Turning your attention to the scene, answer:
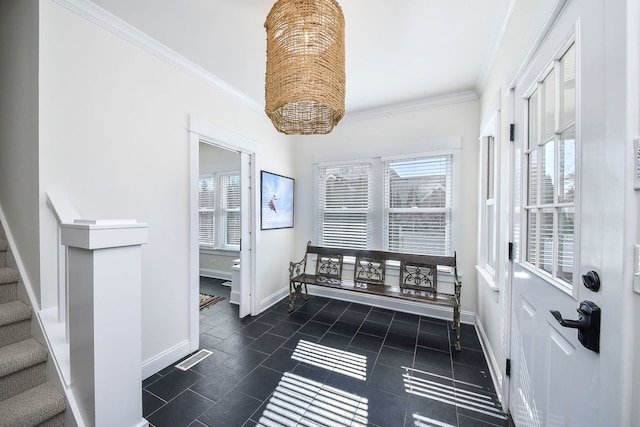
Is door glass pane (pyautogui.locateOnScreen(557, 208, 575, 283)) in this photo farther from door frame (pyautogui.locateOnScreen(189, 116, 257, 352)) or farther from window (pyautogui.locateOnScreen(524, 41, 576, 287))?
door frame (pyautogui.locateOnScreen(189, 116, 257, 352))

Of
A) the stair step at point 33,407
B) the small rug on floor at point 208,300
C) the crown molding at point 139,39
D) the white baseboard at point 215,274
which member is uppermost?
the crown molding at point 139,39

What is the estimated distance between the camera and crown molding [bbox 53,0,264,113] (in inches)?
65.7

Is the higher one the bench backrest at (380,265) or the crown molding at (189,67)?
the crown molding at (189,67)

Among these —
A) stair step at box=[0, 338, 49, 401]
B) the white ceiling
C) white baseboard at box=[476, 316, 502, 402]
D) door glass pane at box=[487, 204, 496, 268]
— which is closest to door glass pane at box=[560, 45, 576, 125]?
the white ceiling

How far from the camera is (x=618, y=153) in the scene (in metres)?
0.68

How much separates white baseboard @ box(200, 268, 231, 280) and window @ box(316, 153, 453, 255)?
2330 mm

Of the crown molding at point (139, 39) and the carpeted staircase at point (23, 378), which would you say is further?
the crown molding at point (139, 39)

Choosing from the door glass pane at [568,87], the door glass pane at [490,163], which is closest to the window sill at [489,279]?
the door glass pane at [490,163]

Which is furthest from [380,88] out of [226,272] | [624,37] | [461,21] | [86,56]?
[226,272]

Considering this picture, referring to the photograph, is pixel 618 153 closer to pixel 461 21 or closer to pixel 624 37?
pixel 624 37

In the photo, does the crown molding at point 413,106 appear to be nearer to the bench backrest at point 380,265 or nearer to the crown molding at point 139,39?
the crown molding at point 139,39

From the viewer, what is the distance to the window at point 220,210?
495 centimetres

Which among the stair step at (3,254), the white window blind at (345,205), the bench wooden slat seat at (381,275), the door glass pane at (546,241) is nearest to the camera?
the door glass pane at (546,241)

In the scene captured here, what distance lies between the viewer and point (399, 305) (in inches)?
132
